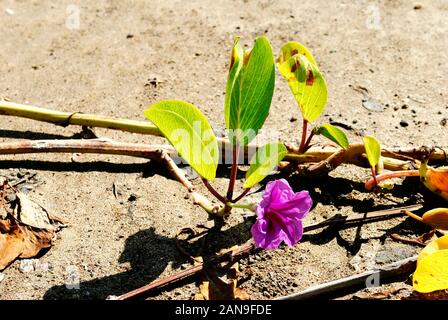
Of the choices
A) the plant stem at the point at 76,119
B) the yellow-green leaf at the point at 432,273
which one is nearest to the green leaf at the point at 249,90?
the plant stem at the point at 76,119

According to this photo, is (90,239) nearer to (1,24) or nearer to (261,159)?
(261,159)

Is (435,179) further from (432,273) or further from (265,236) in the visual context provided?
(265,236)

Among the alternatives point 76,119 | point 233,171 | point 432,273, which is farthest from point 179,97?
point 432,273

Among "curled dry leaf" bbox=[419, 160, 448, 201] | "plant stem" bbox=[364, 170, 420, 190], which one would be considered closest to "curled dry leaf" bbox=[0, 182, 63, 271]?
"plant stem" bbox=[364, 170, 420, 190]

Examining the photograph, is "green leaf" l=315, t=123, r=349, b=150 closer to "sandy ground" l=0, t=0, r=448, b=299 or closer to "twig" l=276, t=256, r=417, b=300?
"sandy ground" l=0, t=0, r=448, b=299

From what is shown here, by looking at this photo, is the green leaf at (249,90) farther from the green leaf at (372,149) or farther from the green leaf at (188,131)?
the green leaf at (372,149)

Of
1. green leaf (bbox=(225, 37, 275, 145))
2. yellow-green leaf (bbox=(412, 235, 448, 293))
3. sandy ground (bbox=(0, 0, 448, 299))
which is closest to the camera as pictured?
yellow-green leaf (bbox=(412, 235, 448, 293))

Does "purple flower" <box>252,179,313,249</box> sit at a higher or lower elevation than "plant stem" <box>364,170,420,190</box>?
lower
